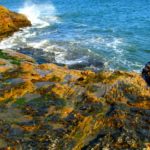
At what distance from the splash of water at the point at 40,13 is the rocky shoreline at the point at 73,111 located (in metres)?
33.8

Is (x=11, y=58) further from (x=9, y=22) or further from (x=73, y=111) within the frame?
(x=9, y=22)

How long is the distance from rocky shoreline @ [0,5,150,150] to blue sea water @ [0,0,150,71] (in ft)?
40.7

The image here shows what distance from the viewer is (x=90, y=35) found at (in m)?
47.6

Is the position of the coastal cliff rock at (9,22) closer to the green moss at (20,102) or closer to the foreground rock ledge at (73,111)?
the foreground rock ledge at (73,111)

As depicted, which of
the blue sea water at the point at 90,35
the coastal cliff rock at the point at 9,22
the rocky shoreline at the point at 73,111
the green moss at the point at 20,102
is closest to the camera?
the rocky shoreline at the point at 73,111

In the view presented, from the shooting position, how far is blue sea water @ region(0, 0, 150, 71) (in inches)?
1474

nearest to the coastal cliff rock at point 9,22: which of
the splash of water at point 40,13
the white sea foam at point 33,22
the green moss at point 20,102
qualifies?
the white sea foam at point 33,22

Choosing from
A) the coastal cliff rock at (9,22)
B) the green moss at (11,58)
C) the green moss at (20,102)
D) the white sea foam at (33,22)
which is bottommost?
the white sea foam at (33,22)

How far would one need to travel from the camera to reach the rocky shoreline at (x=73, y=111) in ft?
52.4

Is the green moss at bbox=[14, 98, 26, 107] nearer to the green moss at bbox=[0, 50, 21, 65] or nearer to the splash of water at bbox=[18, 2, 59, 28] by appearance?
the green moss at bbox=[0, 50, 21, 65]

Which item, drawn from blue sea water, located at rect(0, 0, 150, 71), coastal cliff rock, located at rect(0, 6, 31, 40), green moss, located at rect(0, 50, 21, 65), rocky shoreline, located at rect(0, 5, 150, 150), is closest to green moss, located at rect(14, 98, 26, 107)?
rocky shoreline, located at rect(0, 5, 150, 150)

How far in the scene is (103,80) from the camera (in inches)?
835

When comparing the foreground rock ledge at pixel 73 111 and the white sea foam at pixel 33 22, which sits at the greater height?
the foreground rock ledge at pixel 73 111

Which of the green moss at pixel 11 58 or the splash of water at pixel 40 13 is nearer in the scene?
the green moss at pixel 11 58
